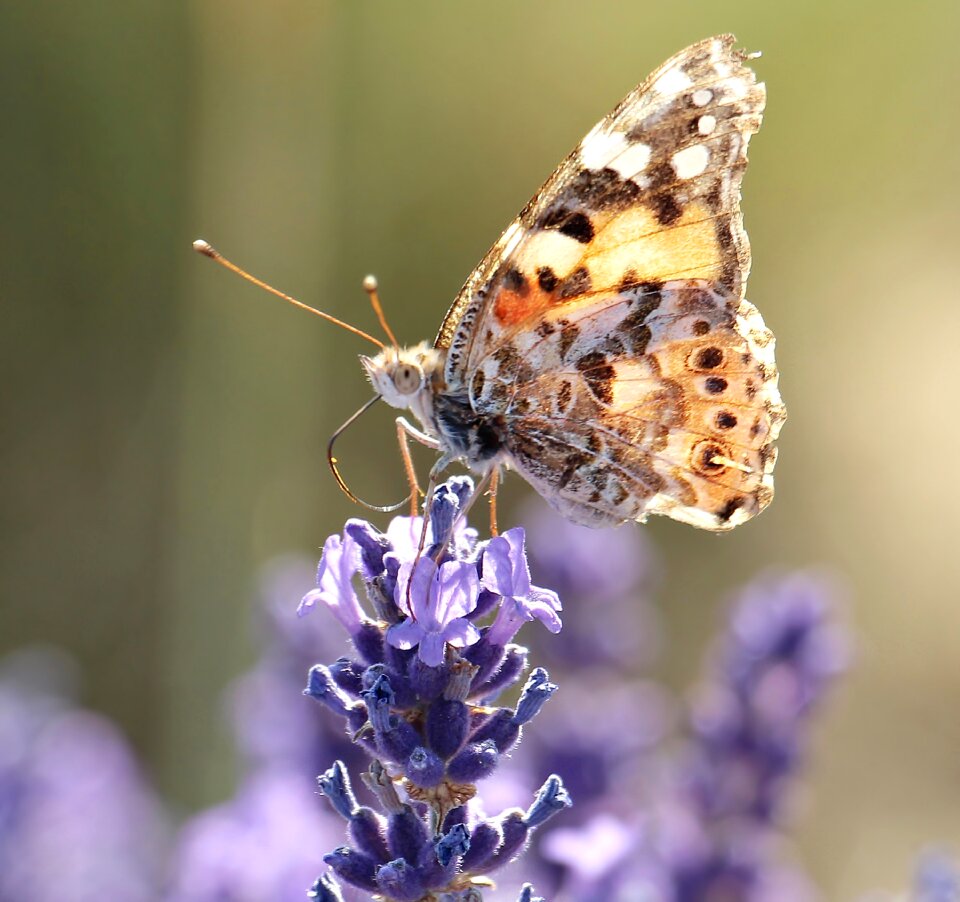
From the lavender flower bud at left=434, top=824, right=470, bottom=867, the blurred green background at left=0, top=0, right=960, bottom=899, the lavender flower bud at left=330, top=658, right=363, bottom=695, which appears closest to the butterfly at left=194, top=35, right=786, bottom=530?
the lavender flower bud at left=330, top=658, right=363, bottom=695

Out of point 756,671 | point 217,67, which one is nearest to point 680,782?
point 756,671

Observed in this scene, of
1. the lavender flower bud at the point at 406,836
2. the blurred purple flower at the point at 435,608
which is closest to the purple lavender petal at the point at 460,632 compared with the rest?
the blurred purple flower at the point at 435,608

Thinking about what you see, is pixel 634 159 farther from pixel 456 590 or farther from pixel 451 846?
pixel 451 846

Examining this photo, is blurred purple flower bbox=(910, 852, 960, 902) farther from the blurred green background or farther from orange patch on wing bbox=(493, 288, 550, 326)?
the blurred green background

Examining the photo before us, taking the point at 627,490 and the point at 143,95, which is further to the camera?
the point at 143,95

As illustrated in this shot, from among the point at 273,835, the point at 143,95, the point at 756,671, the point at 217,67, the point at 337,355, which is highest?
the point at 143,95

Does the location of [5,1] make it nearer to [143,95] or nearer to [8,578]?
[143,95]
